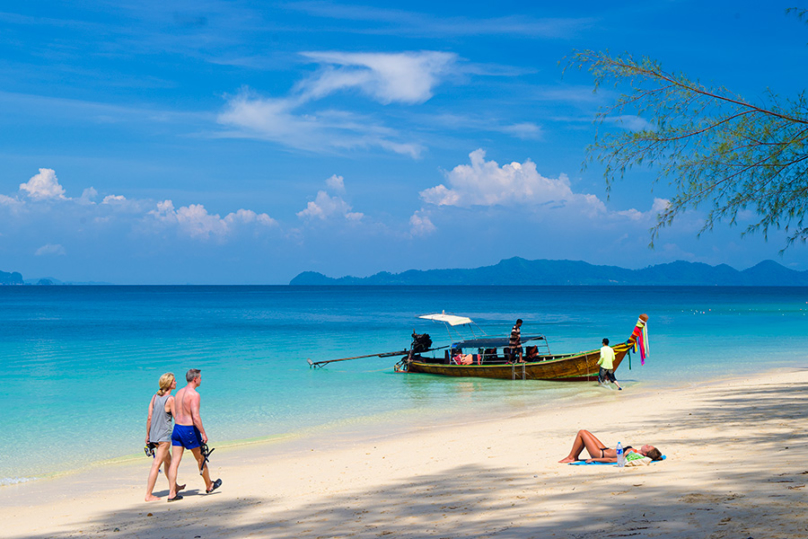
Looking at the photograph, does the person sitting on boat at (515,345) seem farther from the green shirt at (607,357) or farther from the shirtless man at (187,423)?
the shirtless man at (187,423)

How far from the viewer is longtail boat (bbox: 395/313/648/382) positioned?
70.8 feet

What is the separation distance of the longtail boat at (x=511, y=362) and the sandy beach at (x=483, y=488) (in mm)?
7219

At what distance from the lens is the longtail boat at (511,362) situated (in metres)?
21.6

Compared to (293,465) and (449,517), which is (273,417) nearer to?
(293,465)

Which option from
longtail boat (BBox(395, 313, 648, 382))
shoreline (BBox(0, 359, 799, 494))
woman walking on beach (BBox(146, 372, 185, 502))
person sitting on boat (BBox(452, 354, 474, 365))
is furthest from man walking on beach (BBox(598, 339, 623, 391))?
woman walking on beach (BBox(146, 372, 185, 502))

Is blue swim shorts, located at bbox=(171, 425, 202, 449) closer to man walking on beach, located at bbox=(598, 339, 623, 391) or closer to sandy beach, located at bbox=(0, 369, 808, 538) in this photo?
sandy beach, located at bbox=(0, 369, 808, 538)

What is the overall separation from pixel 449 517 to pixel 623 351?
16070 millimetres

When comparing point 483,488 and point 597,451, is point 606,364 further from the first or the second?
point 483,488

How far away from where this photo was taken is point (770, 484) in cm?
657

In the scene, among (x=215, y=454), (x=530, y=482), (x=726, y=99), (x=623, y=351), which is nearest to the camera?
(x=530, y=482)

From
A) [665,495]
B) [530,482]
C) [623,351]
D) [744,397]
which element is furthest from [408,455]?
[623,351]

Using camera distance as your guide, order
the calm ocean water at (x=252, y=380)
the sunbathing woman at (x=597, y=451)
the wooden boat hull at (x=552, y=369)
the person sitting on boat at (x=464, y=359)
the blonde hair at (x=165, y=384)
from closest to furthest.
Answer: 1. the sunbathing woman at (x=597, y=451)
2. the blonde hair at (x=165, y=384)
3. the calm ocean water at (x=252, y=380)
4. the wooden boat hull at (x=552, y=369)
5. the person sitting on boat at (x=464, y=359)

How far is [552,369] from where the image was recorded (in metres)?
23.3

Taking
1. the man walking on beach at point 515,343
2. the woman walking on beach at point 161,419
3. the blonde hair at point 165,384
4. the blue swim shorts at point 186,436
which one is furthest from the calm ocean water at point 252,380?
the blonde hair at point 165,384
